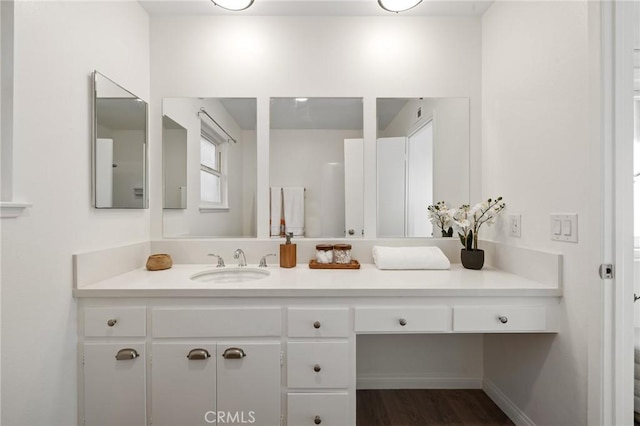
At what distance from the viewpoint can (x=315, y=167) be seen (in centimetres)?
199

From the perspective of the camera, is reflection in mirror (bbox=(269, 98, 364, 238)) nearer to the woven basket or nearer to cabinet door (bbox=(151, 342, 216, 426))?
the woven basket

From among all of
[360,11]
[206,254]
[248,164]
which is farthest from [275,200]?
[360,11]

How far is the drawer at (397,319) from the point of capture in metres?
1.38

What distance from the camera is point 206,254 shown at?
6.46ft

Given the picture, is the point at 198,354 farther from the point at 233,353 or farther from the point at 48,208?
the point at 48,208

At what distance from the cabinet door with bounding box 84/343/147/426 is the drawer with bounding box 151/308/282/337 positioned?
139 millimetres

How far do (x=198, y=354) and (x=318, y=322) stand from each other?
534 mm

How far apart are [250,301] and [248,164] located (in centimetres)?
94

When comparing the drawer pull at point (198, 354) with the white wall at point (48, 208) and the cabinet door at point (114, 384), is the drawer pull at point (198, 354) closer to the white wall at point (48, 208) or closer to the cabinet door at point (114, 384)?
the cabinet door at point (114, 384)

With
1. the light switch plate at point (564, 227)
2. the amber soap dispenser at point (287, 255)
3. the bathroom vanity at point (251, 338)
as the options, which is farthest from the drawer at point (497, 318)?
the amber soap dispenser at point (287, 255)

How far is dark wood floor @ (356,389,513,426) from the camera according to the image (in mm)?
1679

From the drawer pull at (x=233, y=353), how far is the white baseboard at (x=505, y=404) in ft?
4.74

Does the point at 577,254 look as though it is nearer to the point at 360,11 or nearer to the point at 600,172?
the point at 600,172

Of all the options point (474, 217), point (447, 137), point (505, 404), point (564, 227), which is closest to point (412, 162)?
point (447, 137)
